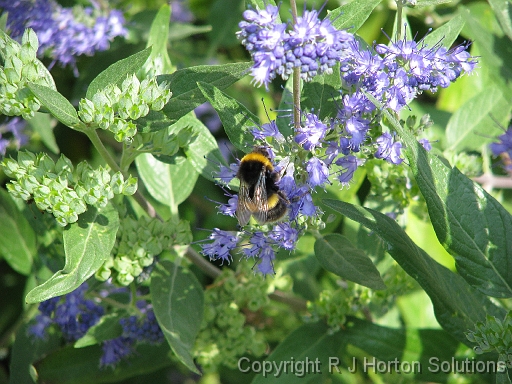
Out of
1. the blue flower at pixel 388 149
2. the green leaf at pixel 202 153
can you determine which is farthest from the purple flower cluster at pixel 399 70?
the green leaf at pixel 202 153

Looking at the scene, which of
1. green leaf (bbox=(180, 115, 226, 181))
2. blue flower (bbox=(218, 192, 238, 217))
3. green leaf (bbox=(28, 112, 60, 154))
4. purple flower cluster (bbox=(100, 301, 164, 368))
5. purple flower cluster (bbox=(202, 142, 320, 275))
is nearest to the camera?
purple flower cluster (bbox=(202, 142, 320, 275))

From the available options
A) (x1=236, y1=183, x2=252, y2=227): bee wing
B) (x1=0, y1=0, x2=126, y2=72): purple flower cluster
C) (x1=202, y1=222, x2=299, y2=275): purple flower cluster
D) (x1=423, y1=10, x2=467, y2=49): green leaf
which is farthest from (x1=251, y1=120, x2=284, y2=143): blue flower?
(x1=0, y1=0, x2=126, y2=72): purple flower cluster

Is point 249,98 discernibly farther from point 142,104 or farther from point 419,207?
point 142,104

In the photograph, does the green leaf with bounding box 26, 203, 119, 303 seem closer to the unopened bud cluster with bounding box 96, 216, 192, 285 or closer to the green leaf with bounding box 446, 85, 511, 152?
the unopened bud cluster with bounding box 96, 216, 192, 285

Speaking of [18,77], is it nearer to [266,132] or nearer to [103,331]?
Answer: [266,132]

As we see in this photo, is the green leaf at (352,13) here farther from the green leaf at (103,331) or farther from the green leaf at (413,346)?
the green leaf at (103,331)

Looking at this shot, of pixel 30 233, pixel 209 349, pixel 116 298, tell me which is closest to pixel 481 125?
pixel 209 349
